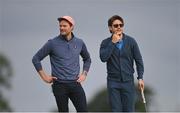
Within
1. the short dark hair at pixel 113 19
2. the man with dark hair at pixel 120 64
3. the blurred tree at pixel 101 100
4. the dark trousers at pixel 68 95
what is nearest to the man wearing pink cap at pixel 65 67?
the dark trousers at pixel 68 95

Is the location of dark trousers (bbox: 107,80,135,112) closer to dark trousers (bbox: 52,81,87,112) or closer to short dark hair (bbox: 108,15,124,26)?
dark trousers (bbox: 52,81,87,112)

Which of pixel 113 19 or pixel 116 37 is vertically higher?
pixel 113 19

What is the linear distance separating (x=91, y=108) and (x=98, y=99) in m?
6.61

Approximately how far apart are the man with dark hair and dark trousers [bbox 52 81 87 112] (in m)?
0.58

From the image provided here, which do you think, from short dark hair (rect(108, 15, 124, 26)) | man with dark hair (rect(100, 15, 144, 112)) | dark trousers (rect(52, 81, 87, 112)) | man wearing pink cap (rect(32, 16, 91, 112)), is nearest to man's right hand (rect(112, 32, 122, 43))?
Answer: man with dark hair (rect(100, 15, 144, 112))

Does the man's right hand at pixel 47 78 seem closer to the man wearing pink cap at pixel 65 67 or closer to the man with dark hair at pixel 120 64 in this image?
the man wearing pink cap at pixel 65 67

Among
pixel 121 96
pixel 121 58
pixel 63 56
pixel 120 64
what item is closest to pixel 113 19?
pixel 121 58

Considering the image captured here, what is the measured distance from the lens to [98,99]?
102 meters

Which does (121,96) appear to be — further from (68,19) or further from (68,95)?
(68,19)

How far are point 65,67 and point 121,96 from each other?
1.21 metres

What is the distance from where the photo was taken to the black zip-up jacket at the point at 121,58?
69.8 feet

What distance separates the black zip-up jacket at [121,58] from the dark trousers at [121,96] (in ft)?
0.38

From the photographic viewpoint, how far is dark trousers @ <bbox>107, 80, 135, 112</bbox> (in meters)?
21.4

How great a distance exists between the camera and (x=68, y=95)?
21.7 meters
